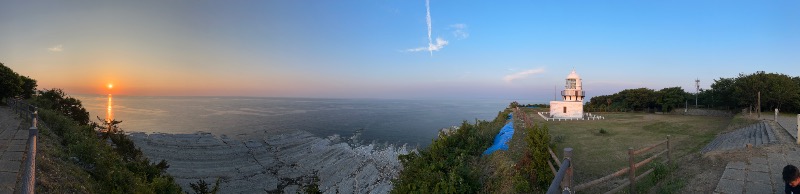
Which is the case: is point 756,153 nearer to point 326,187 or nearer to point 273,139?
point 326,187

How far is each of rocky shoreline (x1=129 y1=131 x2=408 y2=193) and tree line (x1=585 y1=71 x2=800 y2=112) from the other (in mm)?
29662

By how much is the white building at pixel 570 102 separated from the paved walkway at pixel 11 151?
114ft

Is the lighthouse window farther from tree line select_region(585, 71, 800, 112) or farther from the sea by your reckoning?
the sea

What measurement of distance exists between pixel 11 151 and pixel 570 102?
36.4 meters

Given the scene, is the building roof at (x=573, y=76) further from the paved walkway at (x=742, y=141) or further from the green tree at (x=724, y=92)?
the paved walkway at (x=742, y=141)

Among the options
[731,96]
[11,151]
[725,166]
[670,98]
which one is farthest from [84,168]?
[670,98]

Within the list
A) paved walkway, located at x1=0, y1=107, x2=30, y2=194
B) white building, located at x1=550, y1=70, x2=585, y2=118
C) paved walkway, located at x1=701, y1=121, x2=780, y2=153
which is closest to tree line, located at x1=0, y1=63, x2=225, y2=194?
paved walkway, located at x1=0, y1=107, x2=30, y2=194

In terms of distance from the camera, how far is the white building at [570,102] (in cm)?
3303

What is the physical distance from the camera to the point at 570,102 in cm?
3322

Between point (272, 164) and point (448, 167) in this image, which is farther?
point (272, 164)

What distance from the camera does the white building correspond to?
33.0 meters

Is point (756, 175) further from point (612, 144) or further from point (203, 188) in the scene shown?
point (203, 188)

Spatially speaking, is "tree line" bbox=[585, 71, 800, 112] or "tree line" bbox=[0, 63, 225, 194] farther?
"tree line" bbox=[585, 71, 800, 112]

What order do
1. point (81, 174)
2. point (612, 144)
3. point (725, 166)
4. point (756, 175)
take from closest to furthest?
point (756, 175), point (725, 166), point (81, 174), point (612, 144)
